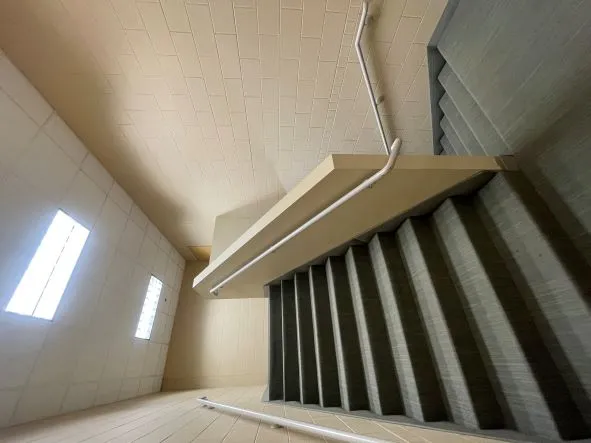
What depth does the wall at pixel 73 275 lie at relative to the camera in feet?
5.61

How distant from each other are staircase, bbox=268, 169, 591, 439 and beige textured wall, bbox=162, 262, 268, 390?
2.52 meters

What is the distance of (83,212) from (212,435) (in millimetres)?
2414

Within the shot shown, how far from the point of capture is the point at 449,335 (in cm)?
122

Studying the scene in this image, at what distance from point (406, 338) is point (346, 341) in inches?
21.5

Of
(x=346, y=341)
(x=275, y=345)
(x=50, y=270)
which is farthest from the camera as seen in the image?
(x=275, y=345)

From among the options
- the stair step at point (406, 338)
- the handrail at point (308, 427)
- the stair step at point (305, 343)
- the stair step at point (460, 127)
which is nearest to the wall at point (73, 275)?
the handrail at point (308, 427)

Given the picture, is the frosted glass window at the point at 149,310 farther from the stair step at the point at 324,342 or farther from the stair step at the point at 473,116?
the stair step at the point at 473,116

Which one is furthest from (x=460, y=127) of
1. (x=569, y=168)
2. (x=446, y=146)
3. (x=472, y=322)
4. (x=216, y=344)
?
(x=216, y=344)

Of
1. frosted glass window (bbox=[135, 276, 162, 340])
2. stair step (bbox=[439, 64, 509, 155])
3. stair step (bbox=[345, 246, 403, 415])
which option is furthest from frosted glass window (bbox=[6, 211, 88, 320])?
stair step (bbox=[439, 64, 509, 155])

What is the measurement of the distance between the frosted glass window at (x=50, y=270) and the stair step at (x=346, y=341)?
2.39 metres

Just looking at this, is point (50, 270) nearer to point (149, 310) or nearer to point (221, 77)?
point (149, 310)

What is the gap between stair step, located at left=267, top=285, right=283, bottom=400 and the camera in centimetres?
241

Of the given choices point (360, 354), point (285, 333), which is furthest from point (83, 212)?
point (360, 354)

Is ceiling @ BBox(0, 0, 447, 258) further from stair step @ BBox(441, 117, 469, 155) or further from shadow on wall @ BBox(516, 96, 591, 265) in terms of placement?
shadow on wall @ BBox(516, 96, 591, 265)
